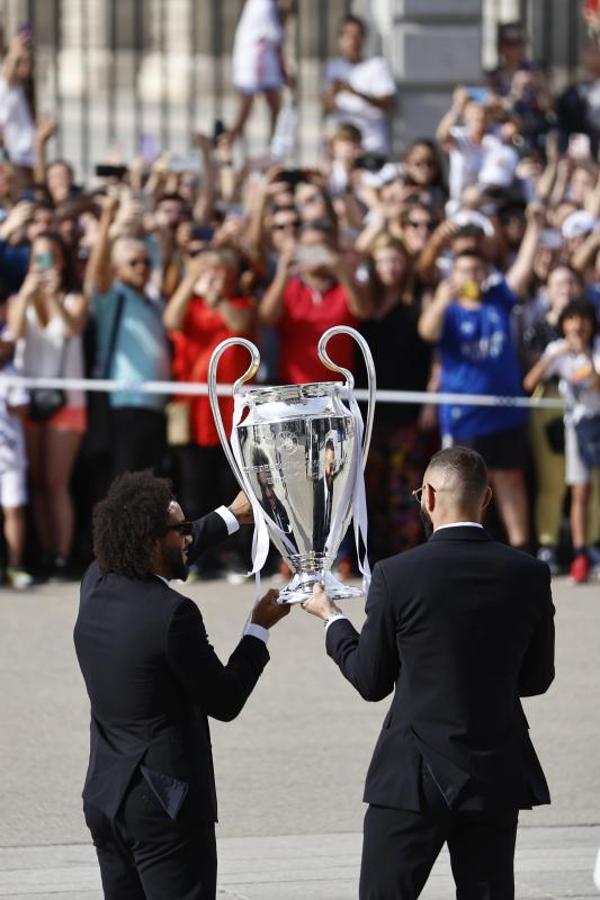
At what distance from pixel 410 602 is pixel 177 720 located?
608mm

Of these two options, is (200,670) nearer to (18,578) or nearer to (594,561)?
(18,578)

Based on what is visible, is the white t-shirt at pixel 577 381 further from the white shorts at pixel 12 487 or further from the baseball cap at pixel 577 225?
the white shorts at pixel 12 487

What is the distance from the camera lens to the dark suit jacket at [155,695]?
458 centimetres

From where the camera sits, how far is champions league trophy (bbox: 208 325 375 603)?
16.4 ft

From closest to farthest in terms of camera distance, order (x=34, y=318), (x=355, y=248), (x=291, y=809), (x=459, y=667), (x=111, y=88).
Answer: (x=459, y=667) < (x=291, y=809) < (x=34, y=318) < (x=355, y=248) < (x=111, y=88)

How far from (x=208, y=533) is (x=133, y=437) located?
6035mm

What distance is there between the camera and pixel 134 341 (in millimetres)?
11195

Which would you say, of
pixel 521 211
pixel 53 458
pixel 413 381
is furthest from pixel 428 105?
pixel 53 458

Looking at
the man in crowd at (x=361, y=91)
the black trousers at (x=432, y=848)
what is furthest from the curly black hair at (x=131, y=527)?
the man in crowd at (x=361, y=91)

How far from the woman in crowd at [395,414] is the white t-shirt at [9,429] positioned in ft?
6.61

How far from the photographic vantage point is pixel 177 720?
15.2 ft

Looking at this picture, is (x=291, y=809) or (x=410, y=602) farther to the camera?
(x=291, y=809)

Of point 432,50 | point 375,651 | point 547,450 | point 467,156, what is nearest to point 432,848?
point 375,651

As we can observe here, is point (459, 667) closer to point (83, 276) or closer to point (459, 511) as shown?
point (459, 511)
